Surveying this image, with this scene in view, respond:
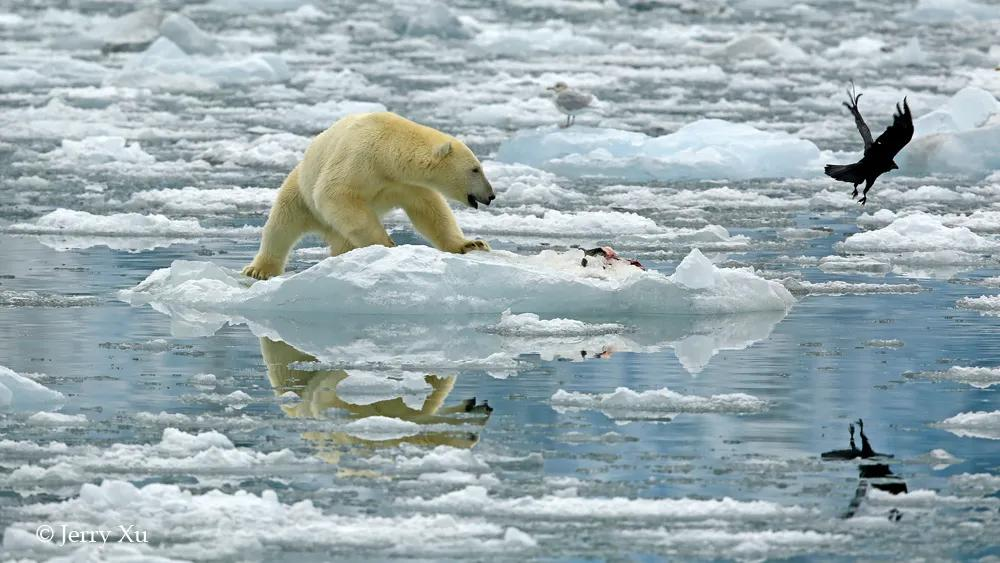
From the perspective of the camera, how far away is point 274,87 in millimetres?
20859

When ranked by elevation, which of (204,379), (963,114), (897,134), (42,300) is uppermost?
(897,134)

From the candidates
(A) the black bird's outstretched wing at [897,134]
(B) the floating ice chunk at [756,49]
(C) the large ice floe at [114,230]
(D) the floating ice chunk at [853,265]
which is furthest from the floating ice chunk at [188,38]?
(A) the black bird's outstretched wing at [897,134]

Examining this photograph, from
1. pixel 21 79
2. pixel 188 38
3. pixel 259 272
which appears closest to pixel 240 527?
pixel 259 272

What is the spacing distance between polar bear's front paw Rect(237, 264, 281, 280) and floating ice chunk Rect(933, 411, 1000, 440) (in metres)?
3.83

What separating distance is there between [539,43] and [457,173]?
1885 cm

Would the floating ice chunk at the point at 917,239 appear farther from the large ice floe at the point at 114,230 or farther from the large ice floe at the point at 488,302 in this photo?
the large ice floe at the point at 114,230

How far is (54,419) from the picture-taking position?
5.91 meters

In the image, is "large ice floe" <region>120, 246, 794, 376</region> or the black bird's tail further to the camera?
the black bird's tail

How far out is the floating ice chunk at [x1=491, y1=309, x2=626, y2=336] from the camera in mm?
7676

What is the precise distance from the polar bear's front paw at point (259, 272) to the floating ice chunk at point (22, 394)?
2654 mm

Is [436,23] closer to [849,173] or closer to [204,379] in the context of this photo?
[849,173]

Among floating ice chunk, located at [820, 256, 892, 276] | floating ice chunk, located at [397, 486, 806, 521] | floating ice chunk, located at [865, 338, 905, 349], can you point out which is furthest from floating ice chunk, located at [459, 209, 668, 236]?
floating ice chunk, located at [397, 486, 806, 521]

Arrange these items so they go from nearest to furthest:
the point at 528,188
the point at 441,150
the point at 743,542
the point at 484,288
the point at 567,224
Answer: the point at 743,542 < the point at 484,288 < the point at 441,150 < the point at 567,224 < the point at 528,188

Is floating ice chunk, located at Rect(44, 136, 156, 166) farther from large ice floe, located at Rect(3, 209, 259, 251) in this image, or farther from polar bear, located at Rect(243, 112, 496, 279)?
polar bear, located at Rect(243, 112, 496, 279)
